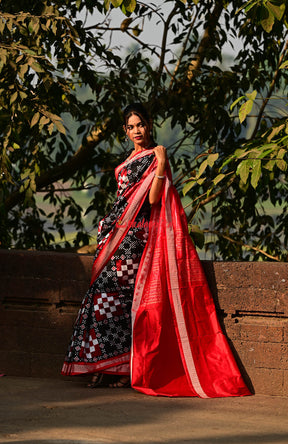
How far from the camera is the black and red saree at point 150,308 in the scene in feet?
14.2

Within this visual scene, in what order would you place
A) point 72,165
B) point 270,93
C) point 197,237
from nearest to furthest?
point 197,237
point 270,93
point 72,165

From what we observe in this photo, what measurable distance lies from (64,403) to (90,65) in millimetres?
3198

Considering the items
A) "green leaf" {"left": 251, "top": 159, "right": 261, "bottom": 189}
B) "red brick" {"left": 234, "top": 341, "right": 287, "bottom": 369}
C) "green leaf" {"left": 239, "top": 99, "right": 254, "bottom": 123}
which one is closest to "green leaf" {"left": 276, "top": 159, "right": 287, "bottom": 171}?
"green leaf" {"left": 251, "top": 159, "right": 261, "bottom": 189}

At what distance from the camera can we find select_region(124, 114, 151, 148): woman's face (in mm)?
4489

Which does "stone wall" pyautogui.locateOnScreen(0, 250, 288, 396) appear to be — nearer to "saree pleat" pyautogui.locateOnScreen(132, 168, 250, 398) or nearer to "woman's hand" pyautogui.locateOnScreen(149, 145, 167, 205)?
"saree pleat" pyautogui.locateOnScreen(132, 168, 250, 398)

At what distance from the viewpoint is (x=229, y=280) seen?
4461 mm

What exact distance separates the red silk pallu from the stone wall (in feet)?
0.37

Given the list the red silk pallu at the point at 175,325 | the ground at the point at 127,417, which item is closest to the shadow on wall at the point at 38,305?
the ground at the point at 127,417

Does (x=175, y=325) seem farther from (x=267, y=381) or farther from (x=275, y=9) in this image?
(x=275, y=9)

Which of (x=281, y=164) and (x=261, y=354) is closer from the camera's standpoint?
(x=281, y=164)

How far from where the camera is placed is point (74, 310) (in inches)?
189

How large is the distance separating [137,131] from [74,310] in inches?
47.6

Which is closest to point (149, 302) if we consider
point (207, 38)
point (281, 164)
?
point (281, 164)

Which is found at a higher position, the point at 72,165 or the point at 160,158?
the point at 72,165
